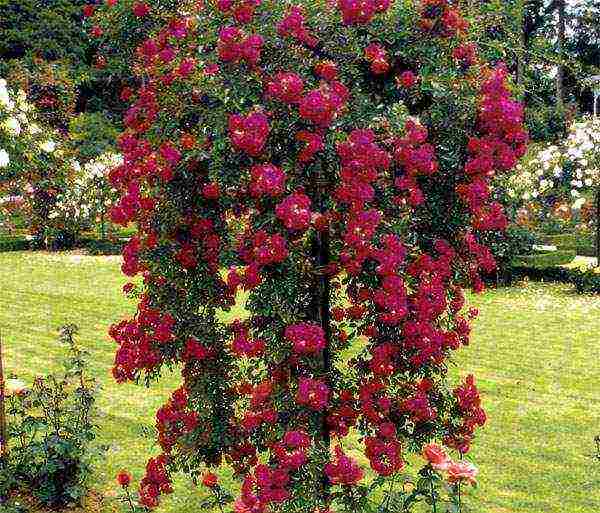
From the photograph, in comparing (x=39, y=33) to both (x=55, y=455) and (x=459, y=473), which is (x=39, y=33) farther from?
(x=459, y=473)

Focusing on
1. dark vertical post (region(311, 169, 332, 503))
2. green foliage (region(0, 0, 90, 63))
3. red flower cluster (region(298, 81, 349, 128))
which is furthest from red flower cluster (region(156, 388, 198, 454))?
green foliage (region(0, 0, 90, 63))

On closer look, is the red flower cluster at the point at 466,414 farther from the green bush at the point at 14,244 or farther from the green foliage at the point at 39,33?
the green foliage at the point at 39,33

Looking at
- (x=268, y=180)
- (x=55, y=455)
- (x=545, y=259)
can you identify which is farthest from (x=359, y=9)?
(x=545, y=259)

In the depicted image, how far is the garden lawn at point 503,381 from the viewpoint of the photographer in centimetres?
538

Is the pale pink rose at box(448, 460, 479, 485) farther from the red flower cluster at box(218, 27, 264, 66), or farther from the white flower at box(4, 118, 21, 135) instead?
the white flower at box(4, 118, 21, 135)

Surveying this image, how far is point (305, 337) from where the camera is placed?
3.44m

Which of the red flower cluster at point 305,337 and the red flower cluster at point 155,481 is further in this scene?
the red flower cluster at point 155,481

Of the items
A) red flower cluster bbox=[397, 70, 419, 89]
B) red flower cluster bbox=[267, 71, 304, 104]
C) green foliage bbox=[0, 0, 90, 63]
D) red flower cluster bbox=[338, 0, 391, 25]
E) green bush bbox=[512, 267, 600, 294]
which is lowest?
green bush bbox=[512, 267, 600, 294]

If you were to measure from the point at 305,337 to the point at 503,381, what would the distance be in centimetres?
477

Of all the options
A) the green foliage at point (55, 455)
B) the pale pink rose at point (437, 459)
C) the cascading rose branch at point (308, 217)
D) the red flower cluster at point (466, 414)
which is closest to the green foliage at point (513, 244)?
the green foliage at point (55, 455)

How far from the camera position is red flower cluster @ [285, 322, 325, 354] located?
344cm

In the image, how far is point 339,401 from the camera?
3.83 metres

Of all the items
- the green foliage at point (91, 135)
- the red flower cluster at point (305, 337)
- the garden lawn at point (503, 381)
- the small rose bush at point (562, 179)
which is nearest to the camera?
the red flower cluster at point (305, 337)

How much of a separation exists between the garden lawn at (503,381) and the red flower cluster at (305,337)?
183cm
